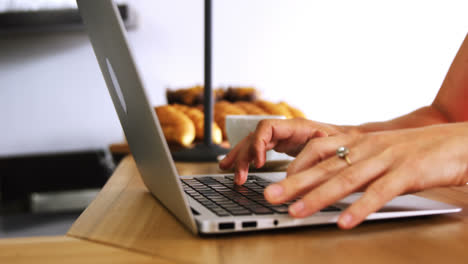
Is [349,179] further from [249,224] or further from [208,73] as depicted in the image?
[208,73]

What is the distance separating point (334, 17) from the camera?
262cm

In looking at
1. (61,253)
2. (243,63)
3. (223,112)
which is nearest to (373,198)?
(61,253)

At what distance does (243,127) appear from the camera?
0.80 m

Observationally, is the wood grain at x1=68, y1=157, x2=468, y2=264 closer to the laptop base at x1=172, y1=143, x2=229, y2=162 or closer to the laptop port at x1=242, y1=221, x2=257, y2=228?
the laptop port at x1=242, y1=221, x2=257, y2=228

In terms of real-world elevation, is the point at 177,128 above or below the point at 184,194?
below

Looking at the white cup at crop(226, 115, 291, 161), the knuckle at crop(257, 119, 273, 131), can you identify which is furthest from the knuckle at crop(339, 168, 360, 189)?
the white cup at crop(226, 115, 291, 161)

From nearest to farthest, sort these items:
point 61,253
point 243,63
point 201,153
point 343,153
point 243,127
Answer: point 61,253
point 343,153
point 243,127
point 201,153
point 243,63

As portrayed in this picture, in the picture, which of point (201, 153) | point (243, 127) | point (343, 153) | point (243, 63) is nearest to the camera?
point (343, 153)

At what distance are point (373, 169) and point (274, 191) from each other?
3.8 inches

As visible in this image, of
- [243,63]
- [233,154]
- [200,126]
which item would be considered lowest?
[243,63]

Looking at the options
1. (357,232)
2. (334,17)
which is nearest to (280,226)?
(357,232)

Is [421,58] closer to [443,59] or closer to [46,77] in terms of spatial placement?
[443,59]

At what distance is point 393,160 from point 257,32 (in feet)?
7.61

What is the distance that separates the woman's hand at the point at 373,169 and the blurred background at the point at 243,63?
220 cm
